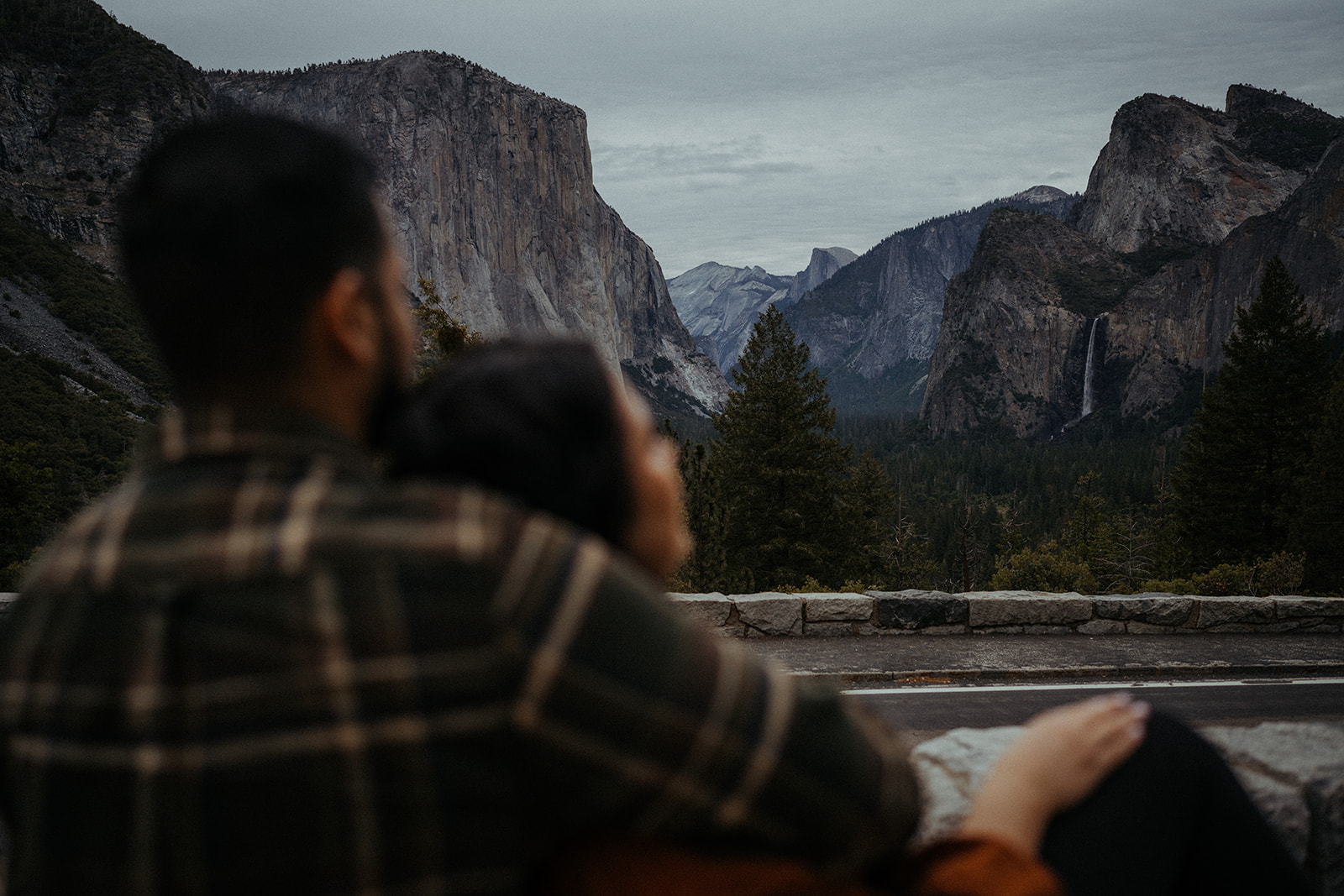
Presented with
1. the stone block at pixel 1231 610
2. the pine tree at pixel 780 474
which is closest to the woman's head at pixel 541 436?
the stone block at pixel 1231 610

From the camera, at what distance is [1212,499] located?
3134 centimetres

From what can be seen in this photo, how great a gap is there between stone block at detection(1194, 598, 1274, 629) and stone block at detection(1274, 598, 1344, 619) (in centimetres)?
11

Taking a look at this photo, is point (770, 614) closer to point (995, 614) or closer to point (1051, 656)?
point (995, 614)

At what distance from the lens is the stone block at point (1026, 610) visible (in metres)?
8.20

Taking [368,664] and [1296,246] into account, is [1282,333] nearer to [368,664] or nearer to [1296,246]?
[368,664]

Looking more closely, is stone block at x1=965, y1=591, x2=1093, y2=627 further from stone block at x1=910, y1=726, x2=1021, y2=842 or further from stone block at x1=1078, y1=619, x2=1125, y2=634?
stone block at x1=910, y1=726, x2=1021, y2=842

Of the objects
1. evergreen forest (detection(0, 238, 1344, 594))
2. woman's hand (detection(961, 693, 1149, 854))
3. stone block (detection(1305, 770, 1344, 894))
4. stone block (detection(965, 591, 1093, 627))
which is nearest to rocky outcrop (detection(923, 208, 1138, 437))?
evergreen forest (detection(0, 238, 1344, 594))

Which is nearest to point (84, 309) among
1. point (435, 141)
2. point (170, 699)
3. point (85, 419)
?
point (85, 419)

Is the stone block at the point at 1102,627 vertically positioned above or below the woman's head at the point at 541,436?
below

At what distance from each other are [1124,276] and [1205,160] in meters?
28.1

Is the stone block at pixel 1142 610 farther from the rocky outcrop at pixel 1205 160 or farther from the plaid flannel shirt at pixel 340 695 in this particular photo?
the rocky outcrop at pixel 1205 160

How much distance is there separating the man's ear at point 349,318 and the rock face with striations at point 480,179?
354ft

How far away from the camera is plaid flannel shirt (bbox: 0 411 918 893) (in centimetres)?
75

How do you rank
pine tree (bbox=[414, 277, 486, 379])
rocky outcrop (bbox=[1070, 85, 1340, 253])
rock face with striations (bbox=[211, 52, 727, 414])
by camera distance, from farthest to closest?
rocky outcrop (bbox=[1070, 85, 1340, 253]) → rock face with striations (bbox=[211, 52, 727, 414]) → pine tree (bbox=[414, 277, 486, 379])
